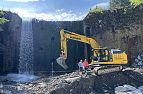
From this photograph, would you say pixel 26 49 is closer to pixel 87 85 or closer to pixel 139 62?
pixel 139 62

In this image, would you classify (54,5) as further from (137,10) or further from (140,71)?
(140,71)

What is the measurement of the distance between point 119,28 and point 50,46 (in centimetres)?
657

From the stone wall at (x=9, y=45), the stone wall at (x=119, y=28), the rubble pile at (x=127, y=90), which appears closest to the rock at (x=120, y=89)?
the rubble pile at (x=127, y=90)

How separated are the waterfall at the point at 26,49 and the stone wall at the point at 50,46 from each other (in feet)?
1.28

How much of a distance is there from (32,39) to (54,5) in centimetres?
6803

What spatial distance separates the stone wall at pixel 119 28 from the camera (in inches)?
1363

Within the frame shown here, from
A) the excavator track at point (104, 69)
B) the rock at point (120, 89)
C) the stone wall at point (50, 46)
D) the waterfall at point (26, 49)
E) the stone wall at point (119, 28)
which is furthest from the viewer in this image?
the stone wall at point (50, 46)

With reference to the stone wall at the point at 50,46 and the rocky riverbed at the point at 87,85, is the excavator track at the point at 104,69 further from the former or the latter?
the stone wall at the point at 50,46

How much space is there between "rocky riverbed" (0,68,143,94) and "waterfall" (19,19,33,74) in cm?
855

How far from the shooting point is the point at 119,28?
35.2 m

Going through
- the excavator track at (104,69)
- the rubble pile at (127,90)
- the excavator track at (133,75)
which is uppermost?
the excavator track at (104,69)

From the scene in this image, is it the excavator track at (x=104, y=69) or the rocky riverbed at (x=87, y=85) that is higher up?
the excavator track at (x=104, y=69)

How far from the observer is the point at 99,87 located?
2558cm

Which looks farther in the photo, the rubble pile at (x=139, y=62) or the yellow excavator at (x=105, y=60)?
the rubble pile at (x=139, y=62)
